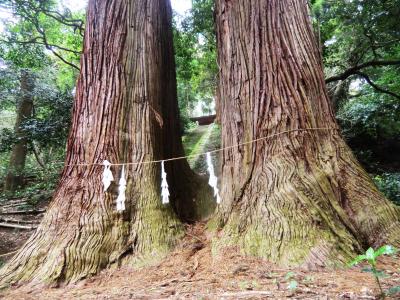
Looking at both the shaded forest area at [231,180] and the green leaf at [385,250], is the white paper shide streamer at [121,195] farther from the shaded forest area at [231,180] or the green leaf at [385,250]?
the green leaf at [385,250]

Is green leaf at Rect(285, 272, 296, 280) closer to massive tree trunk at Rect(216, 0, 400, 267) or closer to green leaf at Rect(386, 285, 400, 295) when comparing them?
massive tree trunk at Rect(216, 0, 400, 267)

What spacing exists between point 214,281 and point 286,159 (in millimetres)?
1308

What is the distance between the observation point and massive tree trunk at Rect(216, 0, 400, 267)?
8.45 feet

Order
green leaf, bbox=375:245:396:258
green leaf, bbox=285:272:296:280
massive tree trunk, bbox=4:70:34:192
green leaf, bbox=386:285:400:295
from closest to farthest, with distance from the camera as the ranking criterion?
green leaf, bbox=375:245:396:258 < green leaf, bbox=386:285:400:295 < green leaf, bbox=285:272:296:280 < massive tree trunk, bbox=4:70:34:192

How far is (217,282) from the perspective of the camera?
225 cm

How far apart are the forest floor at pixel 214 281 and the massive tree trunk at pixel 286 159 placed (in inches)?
7.4

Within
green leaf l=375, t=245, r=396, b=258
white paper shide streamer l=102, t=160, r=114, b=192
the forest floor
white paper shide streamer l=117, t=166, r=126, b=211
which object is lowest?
the forest floor

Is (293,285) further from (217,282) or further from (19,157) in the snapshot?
(19,157)

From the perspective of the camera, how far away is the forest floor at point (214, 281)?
193 centimetres

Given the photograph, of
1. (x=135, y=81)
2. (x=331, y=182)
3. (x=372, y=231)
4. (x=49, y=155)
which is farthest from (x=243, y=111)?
(x=49, y=155)

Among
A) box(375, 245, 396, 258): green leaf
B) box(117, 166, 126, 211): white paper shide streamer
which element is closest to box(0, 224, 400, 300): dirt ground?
box(375, 245, 396, 258): green leaf

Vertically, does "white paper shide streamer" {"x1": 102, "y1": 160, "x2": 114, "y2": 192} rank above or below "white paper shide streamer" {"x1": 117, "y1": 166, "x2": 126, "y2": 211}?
above

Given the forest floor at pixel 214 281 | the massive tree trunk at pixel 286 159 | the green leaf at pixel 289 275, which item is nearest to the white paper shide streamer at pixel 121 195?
the forest floor at pixel 214 281

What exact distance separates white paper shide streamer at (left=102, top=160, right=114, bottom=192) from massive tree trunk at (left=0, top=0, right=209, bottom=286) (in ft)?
0.24
